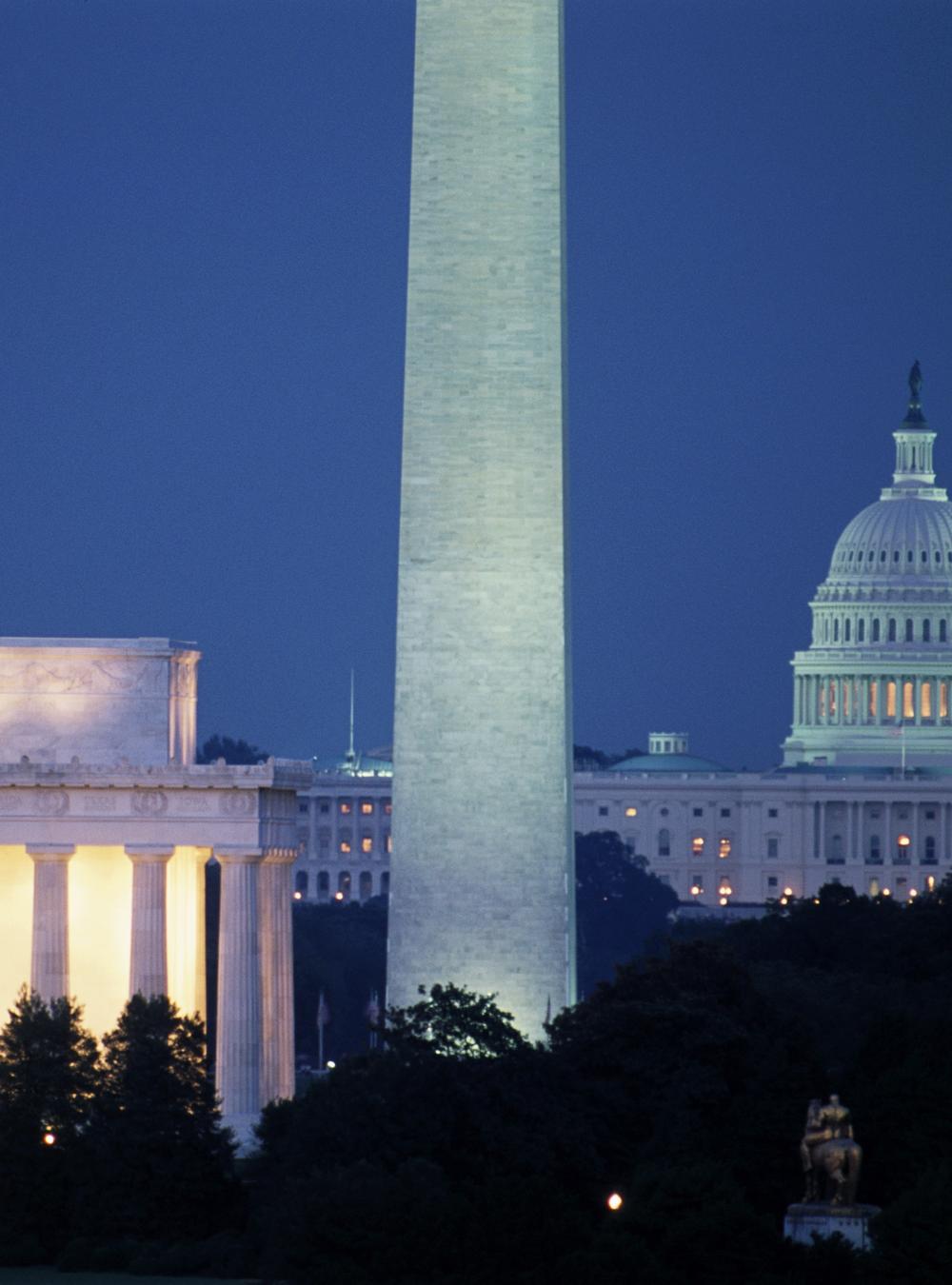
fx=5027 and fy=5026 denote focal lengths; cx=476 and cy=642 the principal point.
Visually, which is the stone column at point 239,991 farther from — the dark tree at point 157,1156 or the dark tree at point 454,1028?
the dark tree at point 157,1156

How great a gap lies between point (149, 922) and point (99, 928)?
5664 mm

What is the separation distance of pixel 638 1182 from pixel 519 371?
978 inches

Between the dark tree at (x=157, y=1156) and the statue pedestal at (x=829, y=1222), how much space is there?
1467cm

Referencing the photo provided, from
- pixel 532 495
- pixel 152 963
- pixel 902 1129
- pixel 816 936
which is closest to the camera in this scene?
pixel 902 1129

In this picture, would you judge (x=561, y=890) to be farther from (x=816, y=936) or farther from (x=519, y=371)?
(x=816, y=936)

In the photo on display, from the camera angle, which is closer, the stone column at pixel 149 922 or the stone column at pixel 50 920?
the stone column at pixel 50 920

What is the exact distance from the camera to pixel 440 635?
392ft

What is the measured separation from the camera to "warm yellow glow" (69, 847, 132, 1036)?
138750mm

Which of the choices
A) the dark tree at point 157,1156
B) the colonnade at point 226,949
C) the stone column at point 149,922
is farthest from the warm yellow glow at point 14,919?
the dark tree at point 157,1156

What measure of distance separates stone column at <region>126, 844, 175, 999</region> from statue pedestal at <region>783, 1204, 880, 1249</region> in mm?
35788

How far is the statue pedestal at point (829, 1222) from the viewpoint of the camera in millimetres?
99000

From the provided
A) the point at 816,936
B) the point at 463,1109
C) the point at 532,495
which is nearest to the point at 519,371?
the point at 532,495

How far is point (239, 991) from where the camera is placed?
134125mm

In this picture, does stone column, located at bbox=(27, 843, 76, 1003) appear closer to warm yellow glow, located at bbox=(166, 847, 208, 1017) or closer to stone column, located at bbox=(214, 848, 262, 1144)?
warm yellow glow, located at bbox=(166, 847, 208, 1017)
